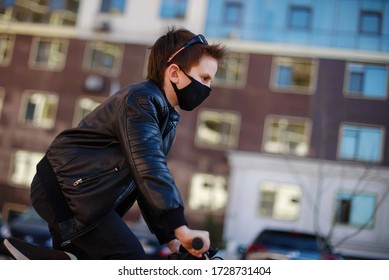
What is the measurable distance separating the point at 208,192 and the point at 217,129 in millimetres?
1446

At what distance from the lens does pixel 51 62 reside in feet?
38.1

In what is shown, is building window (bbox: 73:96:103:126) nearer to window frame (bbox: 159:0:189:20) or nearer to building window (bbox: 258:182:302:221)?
window frame (bbox: 159:0:189:20)

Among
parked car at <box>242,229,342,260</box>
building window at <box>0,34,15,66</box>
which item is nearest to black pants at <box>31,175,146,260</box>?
parked car at <box>242,229,342,260</box>

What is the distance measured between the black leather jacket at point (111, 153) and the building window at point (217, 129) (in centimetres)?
1051

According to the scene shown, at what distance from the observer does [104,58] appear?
11.7 m

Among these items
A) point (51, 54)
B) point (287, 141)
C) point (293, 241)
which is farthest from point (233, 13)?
point (293, 241)

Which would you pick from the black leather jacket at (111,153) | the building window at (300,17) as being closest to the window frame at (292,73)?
the building window at (300,17)

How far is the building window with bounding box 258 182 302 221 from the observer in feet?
36.0

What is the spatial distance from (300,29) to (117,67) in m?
4.08

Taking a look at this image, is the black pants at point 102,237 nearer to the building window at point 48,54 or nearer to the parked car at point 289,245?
the parked car at point 289,245

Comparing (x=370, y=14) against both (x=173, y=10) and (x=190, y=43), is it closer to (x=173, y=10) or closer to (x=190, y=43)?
(x=173, y=10)

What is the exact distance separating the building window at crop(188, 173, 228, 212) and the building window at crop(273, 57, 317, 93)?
2.51 m
